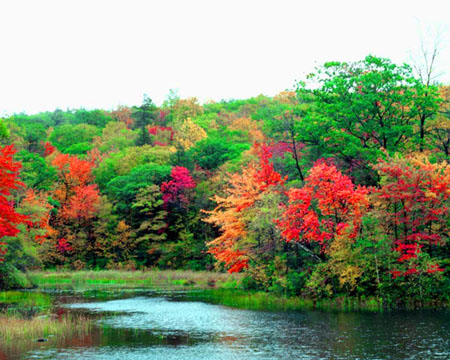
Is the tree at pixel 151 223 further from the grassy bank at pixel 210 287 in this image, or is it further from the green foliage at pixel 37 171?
the green foliage at pixel 37 171

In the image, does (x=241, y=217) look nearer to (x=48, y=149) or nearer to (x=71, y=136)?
(x=48, y=149)

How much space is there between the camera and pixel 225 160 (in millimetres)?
82750

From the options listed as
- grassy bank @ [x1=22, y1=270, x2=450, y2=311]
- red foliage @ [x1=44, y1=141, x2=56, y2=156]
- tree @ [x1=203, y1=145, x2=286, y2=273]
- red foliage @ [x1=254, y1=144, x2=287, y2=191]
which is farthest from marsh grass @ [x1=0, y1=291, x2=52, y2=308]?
red foliage @ [x1=44, y1=141, x2=56, y2=156]

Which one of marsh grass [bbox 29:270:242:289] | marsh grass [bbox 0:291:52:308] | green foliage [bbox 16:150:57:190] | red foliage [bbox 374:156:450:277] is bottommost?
marsh grass [bbox 29:270:242:289]

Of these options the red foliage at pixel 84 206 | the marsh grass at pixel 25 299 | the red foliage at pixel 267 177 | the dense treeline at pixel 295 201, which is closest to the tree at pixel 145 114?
the dense treeline at pixel 295 201

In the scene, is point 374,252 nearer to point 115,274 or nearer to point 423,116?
point 423,116

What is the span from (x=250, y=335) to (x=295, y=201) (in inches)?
631

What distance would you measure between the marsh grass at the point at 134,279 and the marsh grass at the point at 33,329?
24877 millimetres

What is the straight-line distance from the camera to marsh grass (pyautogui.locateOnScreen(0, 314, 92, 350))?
86.4 ft

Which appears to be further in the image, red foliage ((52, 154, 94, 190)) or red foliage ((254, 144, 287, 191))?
red foliage ((52, 154, 94, 190))

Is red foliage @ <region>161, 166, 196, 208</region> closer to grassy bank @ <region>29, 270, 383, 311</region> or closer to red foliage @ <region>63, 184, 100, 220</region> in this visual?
red foliage @ <region>63, 184, 100, 220</region>

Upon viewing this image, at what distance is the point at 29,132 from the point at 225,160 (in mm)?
42094

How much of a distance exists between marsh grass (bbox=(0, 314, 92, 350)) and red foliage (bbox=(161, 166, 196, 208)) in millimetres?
46122

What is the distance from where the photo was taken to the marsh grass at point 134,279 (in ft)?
185
